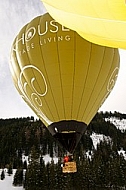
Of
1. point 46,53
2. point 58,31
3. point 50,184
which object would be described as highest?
point 58,31

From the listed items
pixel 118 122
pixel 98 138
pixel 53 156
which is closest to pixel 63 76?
pixel 53 156

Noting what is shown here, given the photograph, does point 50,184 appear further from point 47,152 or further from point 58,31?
point 58,31

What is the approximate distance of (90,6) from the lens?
2.26m

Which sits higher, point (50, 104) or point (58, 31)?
point (58, 31)

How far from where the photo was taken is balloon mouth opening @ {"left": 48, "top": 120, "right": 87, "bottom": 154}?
7.73 m

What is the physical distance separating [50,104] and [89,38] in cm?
552

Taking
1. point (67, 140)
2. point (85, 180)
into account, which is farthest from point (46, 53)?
point (85, 180)

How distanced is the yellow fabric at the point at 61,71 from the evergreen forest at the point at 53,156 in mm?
1177

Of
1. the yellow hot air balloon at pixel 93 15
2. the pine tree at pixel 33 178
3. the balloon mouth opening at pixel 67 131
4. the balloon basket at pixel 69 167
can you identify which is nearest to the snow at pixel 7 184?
the pine tree at pixel 33 178

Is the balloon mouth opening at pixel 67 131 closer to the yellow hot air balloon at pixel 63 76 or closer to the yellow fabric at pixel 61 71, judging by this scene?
the yellow hot air balloon at pixel 63 76

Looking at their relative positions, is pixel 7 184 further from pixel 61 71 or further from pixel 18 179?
pixel 61 71

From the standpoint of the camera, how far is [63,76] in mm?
7695

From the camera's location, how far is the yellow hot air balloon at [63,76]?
7703 millimetres

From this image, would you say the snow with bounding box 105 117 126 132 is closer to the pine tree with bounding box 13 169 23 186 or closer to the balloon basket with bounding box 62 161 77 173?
the pine tree with bounding box 13 169 23 186
